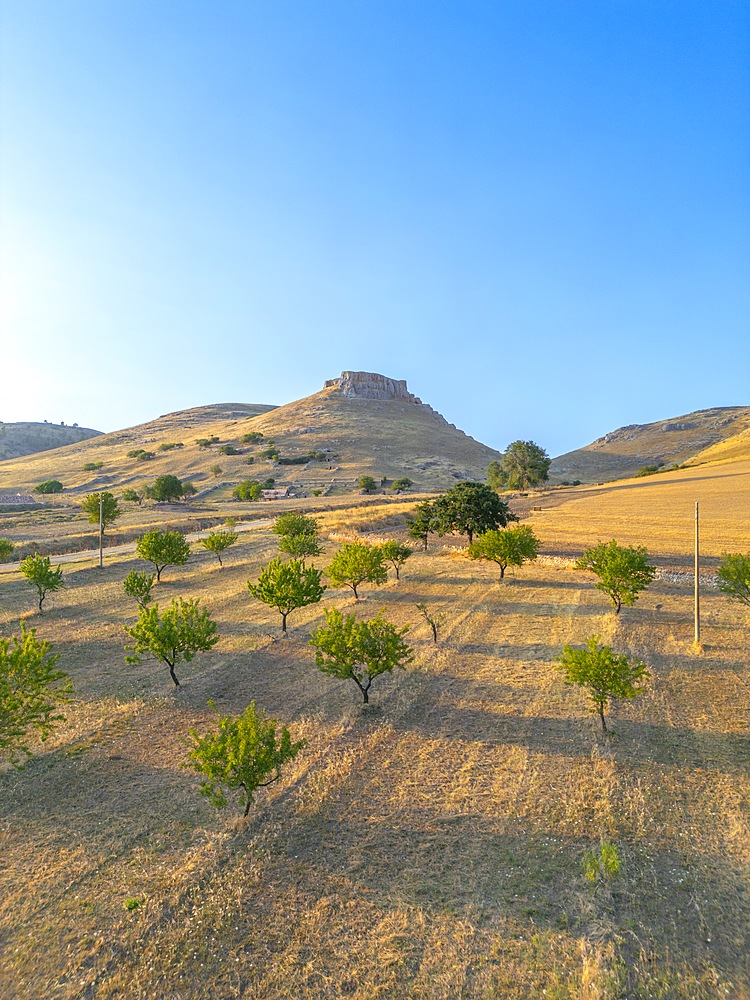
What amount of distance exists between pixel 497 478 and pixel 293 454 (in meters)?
54.6

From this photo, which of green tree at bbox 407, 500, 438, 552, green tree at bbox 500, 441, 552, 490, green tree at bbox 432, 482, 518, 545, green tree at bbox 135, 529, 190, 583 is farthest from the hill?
green tree at bbox 135, 529, 190, 583

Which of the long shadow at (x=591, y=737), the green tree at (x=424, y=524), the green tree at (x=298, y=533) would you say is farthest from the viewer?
the green tree at (x=424, y=524)

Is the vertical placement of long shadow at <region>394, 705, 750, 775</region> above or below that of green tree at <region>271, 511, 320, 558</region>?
below

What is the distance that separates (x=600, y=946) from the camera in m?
8.95

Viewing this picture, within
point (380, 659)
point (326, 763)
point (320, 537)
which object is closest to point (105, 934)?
point (326, 763)

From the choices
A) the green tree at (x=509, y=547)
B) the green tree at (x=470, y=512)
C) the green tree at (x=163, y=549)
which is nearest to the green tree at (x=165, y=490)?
the green tree at (x=163, y=549)

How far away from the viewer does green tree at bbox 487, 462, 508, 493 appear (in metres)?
116

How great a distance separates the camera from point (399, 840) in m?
11.7

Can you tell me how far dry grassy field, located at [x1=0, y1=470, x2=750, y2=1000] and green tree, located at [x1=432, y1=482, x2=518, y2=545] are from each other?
72.8ft

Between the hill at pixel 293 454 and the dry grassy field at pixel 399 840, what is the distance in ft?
285

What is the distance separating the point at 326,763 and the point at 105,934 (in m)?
6.57

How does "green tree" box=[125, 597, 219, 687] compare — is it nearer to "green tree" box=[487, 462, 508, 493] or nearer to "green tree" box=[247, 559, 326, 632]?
"green tree" box=[247, 559, 326, 632]

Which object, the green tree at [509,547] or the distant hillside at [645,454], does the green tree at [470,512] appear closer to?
the green tree at [509,547]

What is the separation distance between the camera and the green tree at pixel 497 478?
116438 millimetres
